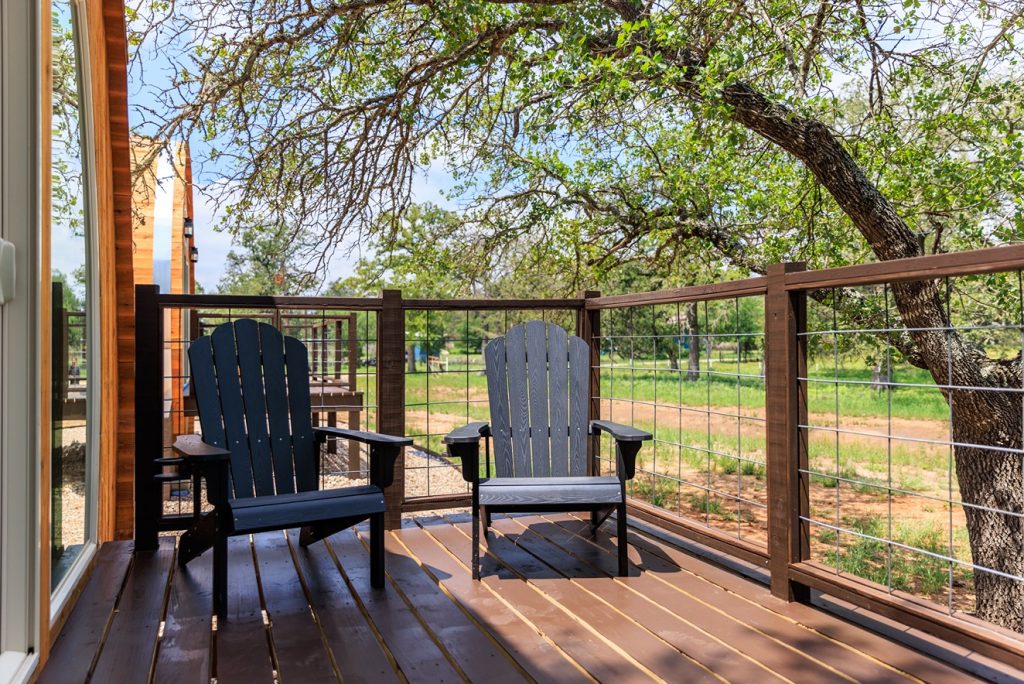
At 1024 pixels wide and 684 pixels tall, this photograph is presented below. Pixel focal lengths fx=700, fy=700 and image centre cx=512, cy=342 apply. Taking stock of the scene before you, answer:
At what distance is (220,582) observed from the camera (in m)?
2.49

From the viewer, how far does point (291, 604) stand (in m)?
2.59

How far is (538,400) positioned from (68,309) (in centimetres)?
202

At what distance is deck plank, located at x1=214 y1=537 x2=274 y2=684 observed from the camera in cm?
203

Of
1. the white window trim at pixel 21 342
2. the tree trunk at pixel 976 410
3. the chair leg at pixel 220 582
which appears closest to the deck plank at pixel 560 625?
the chair leg at pixel 220 582

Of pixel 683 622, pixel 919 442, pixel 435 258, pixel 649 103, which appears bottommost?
pixel 683 622

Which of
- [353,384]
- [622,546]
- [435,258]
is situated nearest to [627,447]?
[622,546]

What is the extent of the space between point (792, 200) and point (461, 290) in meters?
3.55

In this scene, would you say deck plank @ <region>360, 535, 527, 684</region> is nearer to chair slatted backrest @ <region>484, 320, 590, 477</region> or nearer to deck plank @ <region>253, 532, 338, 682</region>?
deck plank @ <region>253, 532, 338, 682</region>

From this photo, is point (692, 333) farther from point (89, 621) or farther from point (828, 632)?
point (89, 621)

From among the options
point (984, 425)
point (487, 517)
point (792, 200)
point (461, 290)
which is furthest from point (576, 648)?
point (461, 290)

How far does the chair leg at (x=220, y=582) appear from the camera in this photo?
2466 mm

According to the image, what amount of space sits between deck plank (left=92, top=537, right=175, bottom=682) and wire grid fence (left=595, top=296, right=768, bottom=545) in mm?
2018

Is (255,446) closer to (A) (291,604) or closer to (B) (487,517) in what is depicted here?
(A) (291,604)

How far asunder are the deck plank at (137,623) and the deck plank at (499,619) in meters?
1.03
